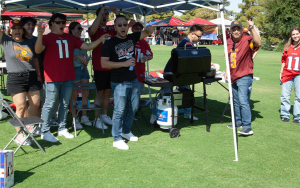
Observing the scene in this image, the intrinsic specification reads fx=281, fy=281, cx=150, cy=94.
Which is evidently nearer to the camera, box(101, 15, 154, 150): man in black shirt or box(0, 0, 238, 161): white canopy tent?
box(101, 15, 154, 150): man in black shirt

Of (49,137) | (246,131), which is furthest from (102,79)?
(246,131)

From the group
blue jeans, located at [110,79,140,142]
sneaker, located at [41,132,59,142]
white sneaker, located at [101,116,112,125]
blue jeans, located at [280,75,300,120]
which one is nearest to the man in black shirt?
blue jeans, located at [110,79,140,142]

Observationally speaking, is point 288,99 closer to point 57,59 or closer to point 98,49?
point 98,49

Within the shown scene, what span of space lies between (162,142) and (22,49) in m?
2.68

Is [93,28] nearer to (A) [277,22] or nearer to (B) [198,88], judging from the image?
(B) [198,88]

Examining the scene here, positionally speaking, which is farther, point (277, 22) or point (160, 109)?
point (277, 22)

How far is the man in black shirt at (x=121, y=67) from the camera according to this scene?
417 centimetres

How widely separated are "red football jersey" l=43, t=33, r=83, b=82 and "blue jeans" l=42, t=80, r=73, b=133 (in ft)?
0.47

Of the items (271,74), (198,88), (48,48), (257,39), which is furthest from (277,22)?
(48,48)

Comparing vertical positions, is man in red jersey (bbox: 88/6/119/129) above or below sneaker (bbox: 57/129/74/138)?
above

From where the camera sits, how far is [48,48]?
4.39 metres

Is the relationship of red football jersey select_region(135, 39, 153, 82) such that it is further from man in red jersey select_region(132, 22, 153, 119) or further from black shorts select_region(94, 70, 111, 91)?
black shorts select_region(94, 70, 111, 91)

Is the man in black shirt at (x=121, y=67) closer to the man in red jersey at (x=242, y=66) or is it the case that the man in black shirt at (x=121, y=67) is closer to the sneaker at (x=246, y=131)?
the man in red jersey at (x=242, y=66)

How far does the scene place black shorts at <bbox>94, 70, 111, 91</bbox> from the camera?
541 cm
